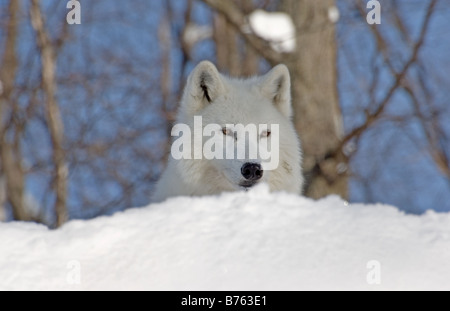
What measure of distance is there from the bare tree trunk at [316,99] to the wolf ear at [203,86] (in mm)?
2535

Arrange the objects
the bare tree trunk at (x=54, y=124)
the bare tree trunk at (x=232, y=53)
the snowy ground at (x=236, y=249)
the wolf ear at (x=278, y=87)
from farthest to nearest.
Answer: the bare tree trunk at (x=232, y=53) → the bare tree trunk at (x=54, y=124) → the wolf ear at (x=278, y=87) → the snowy ground at (x=236, y=249)

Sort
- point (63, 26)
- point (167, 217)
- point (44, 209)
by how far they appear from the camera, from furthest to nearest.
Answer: point (63, 26) → point (44, 209) → point (167, 217)

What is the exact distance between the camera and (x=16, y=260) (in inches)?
136

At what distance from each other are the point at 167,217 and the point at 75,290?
2.50 feet

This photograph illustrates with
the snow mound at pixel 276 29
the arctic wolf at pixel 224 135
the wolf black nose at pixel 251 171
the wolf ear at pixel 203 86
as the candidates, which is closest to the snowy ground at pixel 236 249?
the wolf black nose at pixel 251 171

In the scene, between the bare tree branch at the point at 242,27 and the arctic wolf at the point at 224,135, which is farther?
the bare tree branch at the point at 242,27

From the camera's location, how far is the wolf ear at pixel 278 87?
574cm

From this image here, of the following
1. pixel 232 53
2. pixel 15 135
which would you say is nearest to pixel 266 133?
pixel 232 53

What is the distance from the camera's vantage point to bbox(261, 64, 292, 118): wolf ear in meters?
5.74

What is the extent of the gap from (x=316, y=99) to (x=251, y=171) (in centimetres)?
338

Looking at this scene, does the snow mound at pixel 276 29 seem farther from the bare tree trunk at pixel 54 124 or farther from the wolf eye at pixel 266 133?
the bare tree trunk at pixel 54 124

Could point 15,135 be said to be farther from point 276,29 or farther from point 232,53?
point 276,29

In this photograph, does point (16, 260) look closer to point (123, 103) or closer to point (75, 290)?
point (75, 290)
